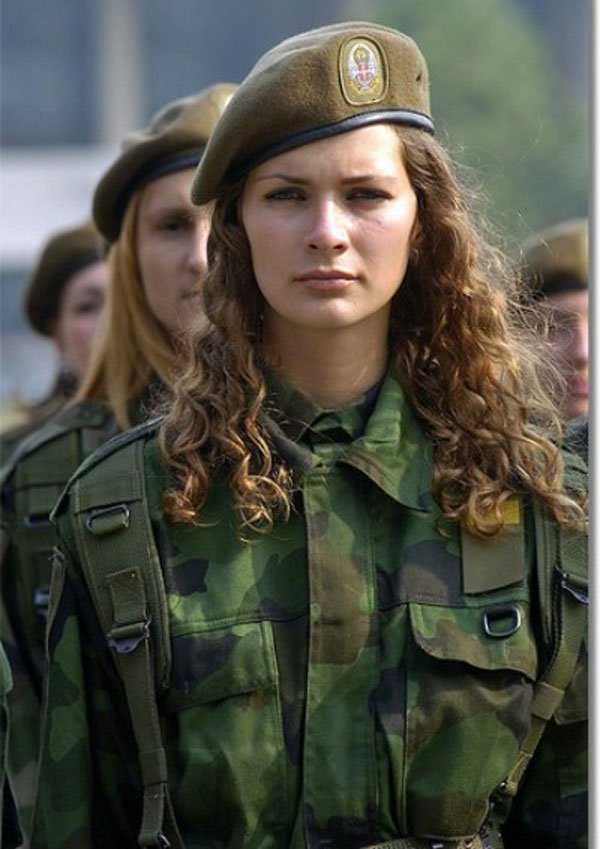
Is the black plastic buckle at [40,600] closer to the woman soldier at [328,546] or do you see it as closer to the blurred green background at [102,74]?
the woman soldier at [328,546]

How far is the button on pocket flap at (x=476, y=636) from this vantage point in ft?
12.0

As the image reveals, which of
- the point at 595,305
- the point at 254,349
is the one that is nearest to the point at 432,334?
the point at 254,349

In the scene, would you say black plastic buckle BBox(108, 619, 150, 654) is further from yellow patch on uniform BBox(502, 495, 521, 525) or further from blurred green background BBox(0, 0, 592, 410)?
blurred green background BBox(0, 0, 592, 410)

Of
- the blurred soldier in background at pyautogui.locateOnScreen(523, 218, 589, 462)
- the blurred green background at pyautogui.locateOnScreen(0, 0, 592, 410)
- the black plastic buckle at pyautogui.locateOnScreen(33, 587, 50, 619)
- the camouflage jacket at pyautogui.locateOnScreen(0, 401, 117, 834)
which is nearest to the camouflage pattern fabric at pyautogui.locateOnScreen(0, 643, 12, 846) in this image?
the camouflage jacket at pyautogui.locateOnScreen(0, 401, 117, 834)

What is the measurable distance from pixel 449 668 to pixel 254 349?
621mm

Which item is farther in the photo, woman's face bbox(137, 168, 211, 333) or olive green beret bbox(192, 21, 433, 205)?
woman's face bbox(137, 168, 211, 333)

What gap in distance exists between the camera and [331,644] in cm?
365

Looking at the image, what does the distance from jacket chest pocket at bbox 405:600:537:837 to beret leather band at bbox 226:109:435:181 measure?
2.47 feet

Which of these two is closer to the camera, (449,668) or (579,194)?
(449,668)

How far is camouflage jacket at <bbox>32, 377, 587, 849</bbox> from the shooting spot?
143 inches

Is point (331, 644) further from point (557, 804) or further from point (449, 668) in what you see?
point (557, 804)

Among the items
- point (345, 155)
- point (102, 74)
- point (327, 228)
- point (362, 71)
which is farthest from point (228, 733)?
point (102, 74)

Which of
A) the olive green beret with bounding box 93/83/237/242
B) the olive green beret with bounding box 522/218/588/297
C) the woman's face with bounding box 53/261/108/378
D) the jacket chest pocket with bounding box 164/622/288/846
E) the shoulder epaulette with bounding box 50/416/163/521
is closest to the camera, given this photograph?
the jacket chest pocket with bounding box 164/622/288/846

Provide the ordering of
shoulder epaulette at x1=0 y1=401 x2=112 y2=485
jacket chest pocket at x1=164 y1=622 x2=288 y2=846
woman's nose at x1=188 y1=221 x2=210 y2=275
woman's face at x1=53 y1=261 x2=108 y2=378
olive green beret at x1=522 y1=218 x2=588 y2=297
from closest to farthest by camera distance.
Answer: jacket chest pocket at x1=164 y1=622 x2=288 y2=846 → woman's nose at x1=188 y1=221 x2=210 y2=275 → shoulder epaulette at x1=0 y1=401 x2=112 y2=485 → olive green beret at x1=522 y1=218 x2=588 y2=297 → woman's face at x1=53 y1=261 x2=108 y2=378
